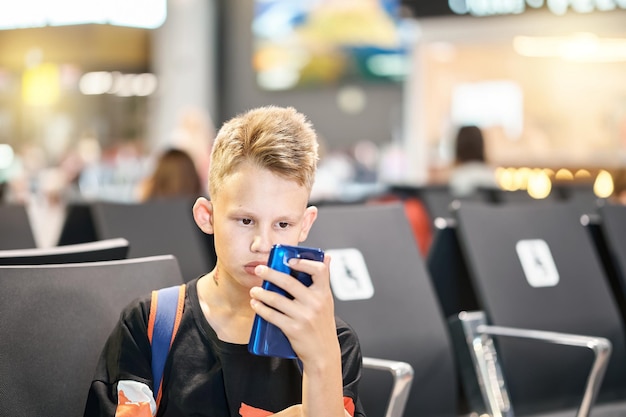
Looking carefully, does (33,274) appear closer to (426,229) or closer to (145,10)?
(426,229)

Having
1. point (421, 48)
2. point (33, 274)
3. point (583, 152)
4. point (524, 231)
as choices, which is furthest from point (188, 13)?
point (33, 274)

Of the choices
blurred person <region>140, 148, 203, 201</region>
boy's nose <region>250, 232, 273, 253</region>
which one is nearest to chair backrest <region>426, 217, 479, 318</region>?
boy's nose <region>250, 232, 273, 253</region>

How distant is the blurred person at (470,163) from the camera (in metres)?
6.59

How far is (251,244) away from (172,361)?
242 mm

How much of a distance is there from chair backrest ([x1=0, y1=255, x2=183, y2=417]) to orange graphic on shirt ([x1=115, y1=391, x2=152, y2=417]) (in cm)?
26

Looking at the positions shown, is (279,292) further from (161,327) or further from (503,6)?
(503,6)

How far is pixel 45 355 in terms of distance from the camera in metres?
1.90

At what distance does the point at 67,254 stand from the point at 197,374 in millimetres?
547

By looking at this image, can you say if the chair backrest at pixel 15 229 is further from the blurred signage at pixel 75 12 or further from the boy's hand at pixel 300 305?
the blurred signage at pixel 75 12

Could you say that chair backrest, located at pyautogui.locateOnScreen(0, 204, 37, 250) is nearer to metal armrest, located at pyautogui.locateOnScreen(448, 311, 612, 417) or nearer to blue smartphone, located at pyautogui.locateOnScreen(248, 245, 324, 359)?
metal armrest, located at pyautogui.locateOnScreen(448, 311, 612, 417)

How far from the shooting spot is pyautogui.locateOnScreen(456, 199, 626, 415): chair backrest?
3.17m

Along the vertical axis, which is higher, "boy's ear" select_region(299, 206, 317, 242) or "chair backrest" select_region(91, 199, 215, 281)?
"boy's ear" select_region(299, 206, 317, 242)

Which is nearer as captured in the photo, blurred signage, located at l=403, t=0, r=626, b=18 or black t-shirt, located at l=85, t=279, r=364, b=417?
black t-shirt, located at l=85, t=279, r=364, b=417

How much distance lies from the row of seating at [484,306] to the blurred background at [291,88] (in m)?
6.39
